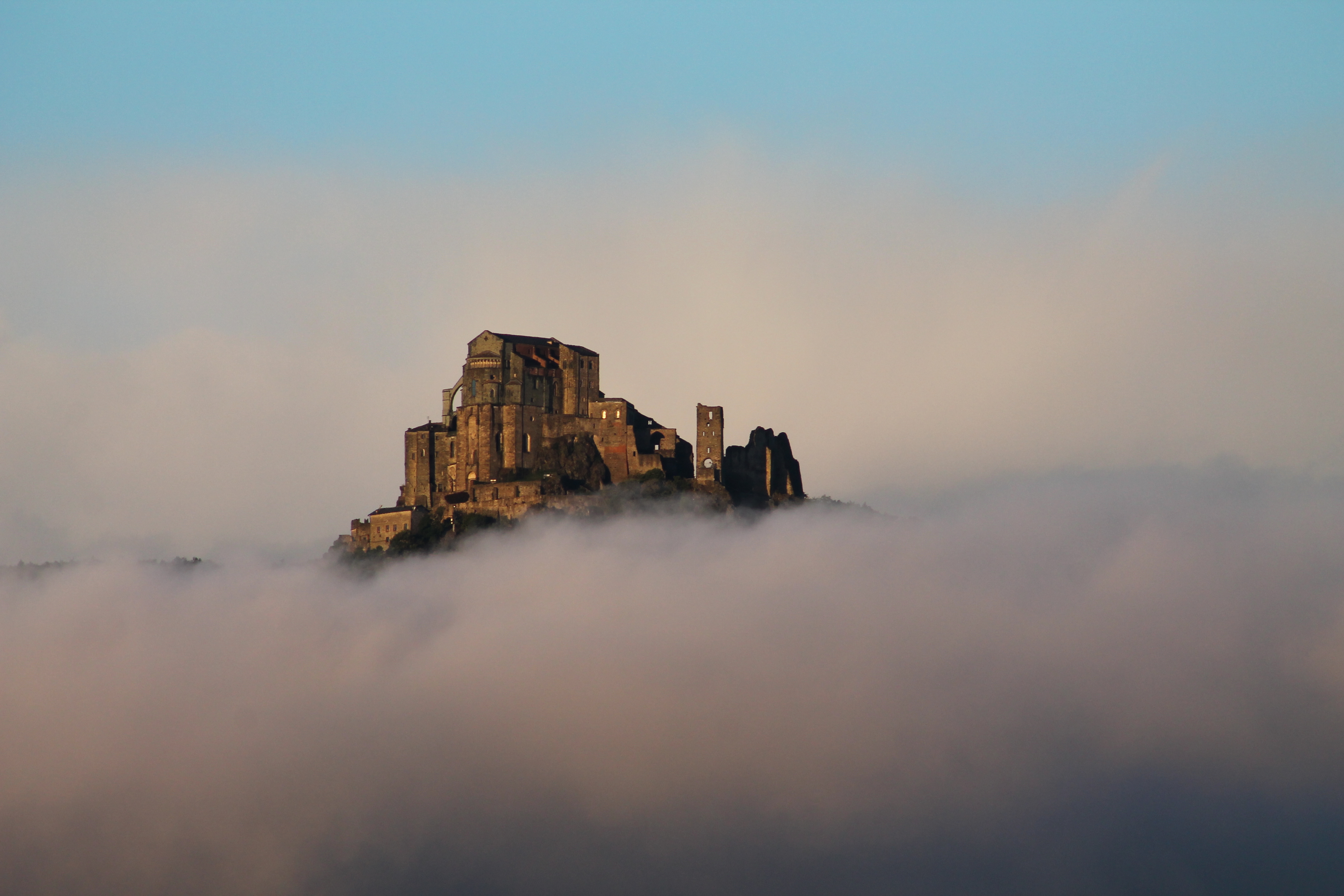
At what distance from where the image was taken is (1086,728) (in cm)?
19912

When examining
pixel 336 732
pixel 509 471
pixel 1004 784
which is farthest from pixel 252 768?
pixel 509 471

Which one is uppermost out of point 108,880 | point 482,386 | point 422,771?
point 482,386

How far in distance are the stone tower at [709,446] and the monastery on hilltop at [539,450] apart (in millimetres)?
64

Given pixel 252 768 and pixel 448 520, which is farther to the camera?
pixel 252 768

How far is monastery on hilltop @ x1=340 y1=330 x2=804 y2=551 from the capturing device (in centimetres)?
10856

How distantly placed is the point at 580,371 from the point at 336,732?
8609 centimetres

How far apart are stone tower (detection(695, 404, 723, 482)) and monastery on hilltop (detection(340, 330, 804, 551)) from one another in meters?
0.06

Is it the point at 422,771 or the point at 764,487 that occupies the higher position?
the point at 764,487

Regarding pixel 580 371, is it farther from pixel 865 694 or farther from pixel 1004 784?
pixel 1004 784

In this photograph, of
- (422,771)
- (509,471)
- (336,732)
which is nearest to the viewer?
(509,471)

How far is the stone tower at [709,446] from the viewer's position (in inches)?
4382

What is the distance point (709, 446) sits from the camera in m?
111

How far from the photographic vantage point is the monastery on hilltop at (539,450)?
108562 mm

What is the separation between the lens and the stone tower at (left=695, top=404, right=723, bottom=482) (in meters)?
111
